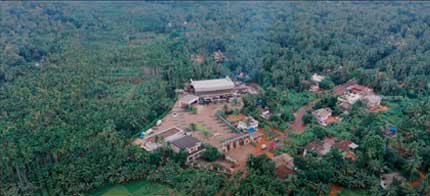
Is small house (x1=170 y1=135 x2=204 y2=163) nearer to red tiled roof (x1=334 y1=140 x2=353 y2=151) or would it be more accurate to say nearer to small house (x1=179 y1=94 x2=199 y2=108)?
small house (x1=179 y1=94 x2=199 y2=108)

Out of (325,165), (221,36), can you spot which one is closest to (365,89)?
(325,165)

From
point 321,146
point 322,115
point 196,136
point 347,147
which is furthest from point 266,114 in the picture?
point 347,147

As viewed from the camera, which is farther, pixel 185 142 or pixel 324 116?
pixel 324 116

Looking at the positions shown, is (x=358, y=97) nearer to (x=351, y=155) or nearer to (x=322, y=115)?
(x=322, y=115)

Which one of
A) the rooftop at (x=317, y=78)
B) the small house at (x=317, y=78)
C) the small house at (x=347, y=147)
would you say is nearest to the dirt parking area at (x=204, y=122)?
the small house at (x=347, y=147)

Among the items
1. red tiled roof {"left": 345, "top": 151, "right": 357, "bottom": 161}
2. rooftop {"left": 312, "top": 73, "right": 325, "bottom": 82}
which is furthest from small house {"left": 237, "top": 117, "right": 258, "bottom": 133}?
rooftop {"left": 312, "top": 73, "right": 325, "bottom": 82}
